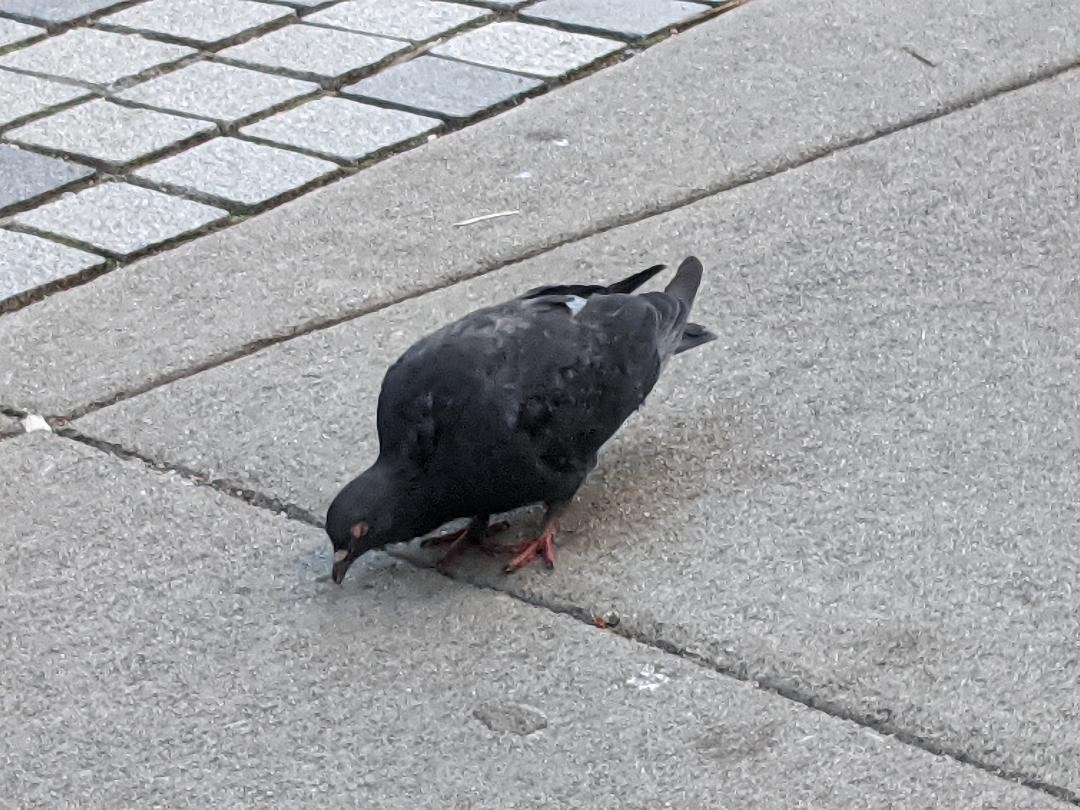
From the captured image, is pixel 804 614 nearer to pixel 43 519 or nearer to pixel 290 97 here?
pixel 43 519

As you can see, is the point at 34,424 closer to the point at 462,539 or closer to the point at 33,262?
the point at 33,262

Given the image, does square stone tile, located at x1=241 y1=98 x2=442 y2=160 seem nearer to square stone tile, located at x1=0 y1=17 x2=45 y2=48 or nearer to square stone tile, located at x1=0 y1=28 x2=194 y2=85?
square stone tile, located at x1=0 y1=28 x2=194 y2=85

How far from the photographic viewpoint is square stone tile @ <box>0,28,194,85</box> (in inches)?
226

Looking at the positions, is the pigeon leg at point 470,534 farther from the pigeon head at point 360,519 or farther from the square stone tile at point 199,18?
the square stone tile at point 199,18

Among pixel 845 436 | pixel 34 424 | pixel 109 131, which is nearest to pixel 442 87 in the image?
pixel 109 131

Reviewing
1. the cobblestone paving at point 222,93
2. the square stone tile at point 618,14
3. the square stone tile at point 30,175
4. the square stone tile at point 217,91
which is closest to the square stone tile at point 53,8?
the cobblestone paving at point 222,93

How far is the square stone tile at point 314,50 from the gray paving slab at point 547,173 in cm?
57

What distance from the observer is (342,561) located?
3488mm

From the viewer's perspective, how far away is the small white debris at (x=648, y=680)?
325 cm

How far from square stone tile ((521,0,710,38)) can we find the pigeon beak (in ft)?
9.44

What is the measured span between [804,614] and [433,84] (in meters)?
2.70

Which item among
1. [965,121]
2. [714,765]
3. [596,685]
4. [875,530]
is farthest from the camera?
[965,121]

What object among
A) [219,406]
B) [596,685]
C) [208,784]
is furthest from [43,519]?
[596,685]

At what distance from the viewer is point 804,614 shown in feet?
11.2
